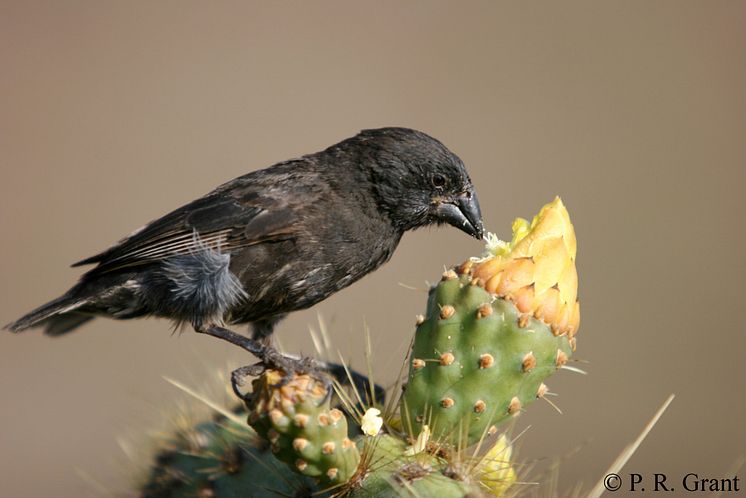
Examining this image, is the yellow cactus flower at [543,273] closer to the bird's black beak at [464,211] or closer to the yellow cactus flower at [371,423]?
the yellow cactus flower at [371,423]

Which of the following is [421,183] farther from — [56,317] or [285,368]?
[56,317]

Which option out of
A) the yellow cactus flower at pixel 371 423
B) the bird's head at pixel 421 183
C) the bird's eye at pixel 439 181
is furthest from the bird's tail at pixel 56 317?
the yellow cactus flower at pixel 371 423

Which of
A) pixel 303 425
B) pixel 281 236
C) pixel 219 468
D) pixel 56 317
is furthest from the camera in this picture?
pixel 56 317

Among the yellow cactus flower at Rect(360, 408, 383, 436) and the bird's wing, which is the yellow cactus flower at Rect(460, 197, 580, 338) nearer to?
the yellow cactus flower at Rect(360, 408, 383, 436)

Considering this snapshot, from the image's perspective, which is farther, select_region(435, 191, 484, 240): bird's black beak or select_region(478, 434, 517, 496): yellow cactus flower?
select_region(435, 191, 484, 240): bird's black beak

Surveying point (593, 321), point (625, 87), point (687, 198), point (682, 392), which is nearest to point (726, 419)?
point (682, 392)

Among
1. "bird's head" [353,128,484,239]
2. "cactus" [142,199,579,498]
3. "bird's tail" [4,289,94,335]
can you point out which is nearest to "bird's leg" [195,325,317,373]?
"cactus" [142,199,579,498]

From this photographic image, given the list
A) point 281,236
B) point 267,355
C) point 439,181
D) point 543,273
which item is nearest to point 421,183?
point 439,181

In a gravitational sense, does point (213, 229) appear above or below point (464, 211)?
above
